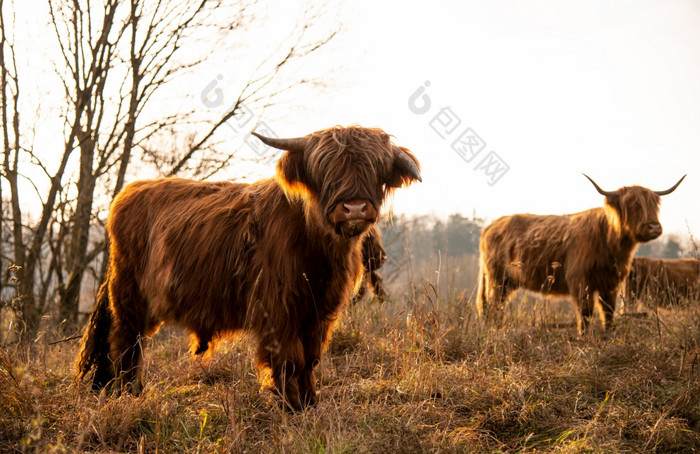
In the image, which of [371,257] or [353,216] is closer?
[353,216]

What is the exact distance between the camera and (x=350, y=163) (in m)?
2.94

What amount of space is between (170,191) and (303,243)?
1339mm

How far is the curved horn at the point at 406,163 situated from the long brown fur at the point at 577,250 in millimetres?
2980

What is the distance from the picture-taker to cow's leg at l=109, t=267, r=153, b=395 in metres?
3.72

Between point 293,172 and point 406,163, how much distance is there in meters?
0.65

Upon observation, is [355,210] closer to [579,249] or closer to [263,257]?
[263,257]

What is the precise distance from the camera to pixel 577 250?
7.07m

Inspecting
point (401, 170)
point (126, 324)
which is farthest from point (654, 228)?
point (126, 324)

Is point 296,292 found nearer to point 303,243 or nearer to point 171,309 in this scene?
point 303,243

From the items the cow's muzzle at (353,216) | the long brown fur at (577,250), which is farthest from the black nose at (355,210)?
the long brown fur at (577,250)

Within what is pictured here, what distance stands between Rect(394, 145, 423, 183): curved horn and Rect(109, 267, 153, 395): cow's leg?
2.04 metres

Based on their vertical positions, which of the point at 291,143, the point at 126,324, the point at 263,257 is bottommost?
the point at 126,324

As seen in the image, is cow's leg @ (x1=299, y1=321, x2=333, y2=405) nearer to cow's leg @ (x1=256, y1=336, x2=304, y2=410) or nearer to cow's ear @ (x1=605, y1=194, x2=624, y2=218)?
cow's leg @ (x1=256, y1=336, x2=304, y2=410)

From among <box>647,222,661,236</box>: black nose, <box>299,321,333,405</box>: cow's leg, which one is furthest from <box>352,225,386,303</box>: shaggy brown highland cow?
<box>647,222,661,236</box>: black nose
